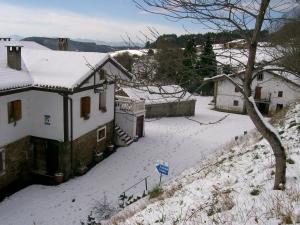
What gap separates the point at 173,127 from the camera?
3003cm

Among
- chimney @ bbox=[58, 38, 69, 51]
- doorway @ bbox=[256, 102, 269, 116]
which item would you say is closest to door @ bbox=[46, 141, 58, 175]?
chimney @ bbox=[58, 38, 69, 51]

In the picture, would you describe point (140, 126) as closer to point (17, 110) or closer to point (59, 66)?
point (59, 66)

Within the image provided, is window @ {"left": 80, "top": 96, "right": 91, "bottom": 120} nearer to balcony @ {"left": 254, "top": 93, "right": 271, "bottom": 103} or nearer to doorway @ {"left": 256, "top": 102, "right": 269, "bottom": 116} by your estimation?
balcony @ {"left": 254, "top": 93, "right": 271, "bottom": 103}

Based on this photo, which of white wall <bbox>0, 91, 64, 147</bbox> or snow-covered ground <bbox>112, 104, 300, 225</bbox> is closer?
snow-covered ground <bbox>112, 104, 300, 225</bbox>

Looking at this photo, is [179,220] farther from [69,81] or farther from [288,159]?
[69,81]

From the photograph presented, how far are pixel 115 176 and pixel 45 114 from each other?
193 inches

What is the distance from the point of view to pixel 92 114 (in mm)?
19641

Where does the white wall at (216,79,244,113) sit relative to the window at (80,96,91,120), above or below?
below

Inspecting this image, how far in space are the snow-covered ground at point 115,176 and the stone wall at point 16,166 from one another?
0.56 m

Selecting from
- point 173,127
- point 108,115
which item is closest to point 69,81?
point 108,115

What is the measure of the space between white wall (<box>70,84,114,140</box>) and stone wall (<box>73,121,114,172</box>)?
362 mm

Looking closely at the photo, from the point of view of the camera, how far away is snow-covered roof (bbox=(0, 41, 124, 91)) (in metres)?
16.2

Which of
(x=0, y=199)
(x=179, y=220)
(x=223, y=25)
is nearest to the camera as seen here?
(x=223, y=25)

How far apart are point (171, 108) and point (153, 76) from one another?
29868 mm
